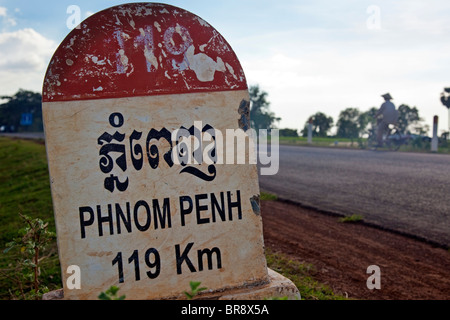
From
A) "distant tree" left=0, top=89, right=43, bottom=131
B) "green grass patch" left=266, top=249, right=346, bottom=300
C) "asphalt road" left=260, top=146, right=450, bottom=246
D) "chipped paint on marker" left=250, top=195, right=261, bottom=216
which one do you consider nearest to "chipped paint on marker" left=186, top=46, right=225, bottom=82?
"chipped paint on marker" left=250, top=195, right=261, bottom=216

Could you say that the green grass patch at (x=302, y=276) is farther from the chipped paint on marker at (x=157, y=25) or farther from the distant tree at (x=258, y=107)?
the distant tree at (x=258, y=107)

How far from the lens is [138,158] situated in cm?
263

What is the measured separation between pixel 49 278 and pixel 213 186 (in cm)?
301

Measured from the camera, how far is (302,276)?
489 centimetres

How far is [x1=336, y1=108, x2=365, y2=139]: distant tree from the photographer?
3645 cm

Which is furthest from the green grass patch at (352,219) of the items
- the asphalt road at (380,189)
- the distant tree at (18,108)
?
the distant tree at (18,108)

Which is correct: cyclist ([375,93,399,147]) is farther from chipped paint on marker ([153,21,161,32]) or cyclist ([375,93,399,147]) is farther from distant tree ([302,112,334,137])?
chipped paint on marker ([153,21,161,32])

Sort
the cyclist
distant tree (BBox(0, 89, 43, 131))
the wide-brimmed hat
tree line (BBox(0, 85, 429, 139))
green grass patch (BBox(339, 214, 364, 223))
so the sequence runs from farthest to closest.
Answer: distant tree (BBox(0, 89, 43, 131)), tree line (BBox(0, 85, 429, 139)), the wide-brimmed hat, the cyclist, green grass patch (BBox(339, 214, 364, 223))

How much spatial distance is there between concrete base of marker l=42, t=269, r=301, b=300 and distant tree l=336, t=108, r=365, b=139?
113 ft

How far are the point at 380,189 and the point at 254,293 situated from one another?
7.44 m

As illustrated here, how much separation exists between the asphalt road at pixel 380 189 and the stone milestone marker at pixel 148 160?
416 cm

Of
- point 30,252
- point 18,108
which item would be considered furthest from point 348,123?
point 18,108

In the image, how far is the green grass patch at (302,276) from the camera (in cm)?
427
